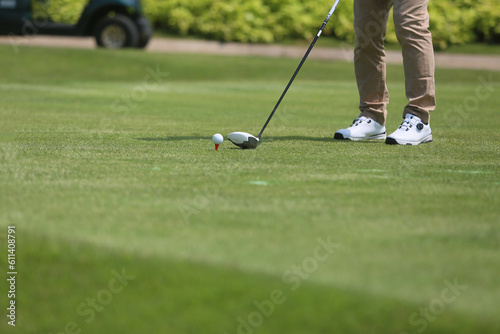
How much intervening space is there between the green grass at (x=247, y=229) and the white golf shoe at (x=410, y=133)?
15 centimetres

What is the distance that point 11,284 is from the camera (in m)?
2.40

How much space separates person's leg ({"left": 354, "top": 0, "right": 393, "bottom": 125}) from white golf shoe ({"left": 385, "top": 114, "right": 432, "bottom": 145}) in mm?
331

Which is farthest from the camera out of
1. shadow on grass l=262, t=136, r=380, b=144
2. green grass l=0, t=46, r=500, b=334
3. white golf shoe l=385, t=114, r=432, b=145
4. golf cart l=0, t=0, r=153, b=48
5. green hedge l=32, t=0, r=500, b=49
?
green hedge l=32, t=0, r=500, b=49

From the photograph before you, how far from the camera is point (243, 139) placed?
462 cm

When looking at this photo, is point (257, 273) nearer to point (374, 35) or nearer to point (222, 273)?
point (222, 273)

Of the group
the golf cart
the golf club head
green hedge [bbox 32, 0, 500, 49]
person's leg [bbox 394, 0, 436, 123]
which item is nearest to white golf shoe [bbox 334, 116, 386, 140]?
person's leg [bbox 394, 0, 436, 123]

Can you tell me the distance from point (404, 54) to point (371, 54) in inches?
15.6

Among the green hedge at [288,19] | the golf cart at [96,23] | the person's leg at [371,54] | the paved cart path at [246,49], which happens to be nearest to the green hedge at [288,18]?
the green hedge at [288,19]

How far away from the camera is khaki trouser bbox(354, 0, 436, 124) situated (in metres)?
5.18

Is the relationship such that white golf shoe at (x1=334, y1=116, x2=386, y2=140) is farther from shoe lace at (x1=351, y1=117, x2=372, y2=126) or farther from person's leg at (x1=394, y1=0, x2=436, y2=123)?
person's leg at (x1=394, y1=0, x2=436, y2=123)

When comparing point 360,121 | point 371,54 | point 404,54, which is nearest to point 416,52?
point 404,54

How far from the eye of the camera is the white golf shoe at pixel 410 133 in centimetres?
514

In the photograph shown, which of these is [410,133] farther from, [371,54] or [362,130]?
[371,54]

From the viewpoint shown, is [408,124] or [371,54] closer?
[408,124]
